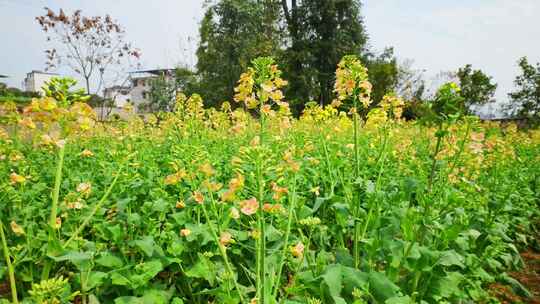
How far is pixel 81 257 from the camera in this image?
123 centimetres

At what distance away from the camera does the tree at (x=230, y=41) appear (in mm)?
23453

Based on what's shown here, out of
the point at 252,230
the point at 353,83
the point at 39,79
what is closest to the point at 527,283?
the point at 353,83

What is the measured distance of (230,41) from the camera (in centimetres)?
2352

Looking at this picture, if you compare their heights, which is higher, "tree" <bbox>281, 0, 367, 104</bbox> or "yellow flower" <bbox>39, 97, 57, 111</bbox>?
"tree" <bbox>281, 0, 367, 104</bbox>

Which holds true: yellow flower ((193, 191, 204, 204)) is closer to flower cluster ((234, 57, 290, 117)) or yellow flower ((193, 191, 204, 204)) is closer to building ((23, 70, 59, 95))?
flower cluster ((234, 57, 290, 117))

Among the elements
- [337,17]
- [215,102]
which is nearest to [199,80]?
[215,102]

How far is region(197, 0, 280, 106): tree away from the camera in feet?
76.9

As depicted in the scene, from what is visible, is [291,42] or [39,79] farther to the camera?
[291,42]

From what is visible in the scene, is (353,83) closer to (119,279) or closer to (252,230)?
(252,230)

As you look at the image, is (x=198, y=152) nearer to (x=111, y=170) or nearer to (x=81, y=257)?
(x=81, y=257)

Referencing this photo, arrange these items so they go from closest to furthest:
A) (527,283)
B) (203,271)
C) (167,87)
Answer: (203,271)
(527,283)
(167,87)

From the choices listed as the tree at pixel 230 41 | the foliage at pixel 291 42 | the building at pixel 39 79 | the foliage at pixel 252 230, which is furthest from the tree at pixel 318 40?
the foliage at pixel 252 230

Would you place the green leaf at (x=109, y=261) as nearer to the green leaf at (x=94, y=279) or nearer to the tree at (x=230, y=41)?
the green leaf at (x=94, y=279)

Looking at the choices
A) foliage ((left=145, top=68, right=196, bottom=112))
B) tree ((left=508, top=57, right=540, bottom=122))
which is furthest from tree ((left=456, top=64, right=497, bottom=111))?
foliage ((left=145, top=68, right=196, bottom=112))
